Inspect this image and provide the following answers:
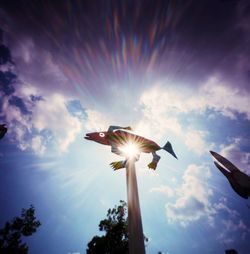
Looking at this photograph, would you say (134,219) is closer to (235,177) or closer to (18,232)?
(235,177)

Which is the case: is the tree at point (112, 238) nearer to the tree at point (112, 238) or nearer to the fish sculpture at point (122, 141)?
the tree at point (112, 238)

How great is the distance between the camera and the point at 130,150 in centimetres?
626

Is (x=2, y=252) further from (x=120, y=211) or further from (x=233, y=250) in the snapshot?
(x=233, y=250)

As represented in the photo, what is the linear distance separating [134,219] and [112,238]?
2218cm

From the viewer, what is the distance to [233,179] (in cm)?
834

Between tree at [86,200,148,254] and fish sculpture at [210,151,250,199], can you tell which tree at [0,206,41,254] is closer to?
tree at [86,200,148,254]

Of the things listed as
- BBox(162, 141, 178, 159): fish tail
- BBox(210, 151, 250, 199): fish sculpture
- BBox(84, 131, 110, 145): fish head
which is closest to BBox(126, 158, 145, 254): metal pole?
BBox(84, 131, 110, 145): fish head

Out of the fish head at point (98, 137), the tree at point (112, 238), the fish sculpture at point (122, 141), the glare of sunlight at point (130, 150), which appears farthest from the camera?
the tree at point (112, 238)

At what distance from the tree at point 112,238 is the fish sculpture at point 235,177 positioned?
722 inches

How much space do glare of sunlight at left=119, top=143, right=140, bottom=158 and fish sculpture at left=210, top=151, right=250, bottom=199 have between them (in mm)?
4771

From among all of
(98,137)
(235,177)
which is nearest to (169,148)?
(98,137)

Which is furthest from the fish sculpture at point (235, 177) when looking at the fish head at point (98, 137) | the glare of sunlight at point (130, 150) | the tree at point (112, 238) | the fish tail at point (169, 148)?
the tree at point (112, 238)

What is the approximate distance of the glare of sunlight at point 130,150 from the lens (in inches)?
237

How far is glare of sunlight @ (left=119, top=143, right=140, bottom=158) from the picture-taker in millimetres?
6014
